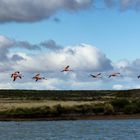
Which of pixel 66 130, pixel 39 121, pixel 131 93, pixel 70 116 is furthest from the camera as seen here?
pixel 131 93

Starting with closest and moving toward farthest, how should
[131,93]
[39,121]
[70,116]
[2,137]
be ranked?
[2,137] → [39,121] → [70,116] → [131,93]

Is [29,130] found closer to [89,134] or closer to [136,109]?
[89,134]

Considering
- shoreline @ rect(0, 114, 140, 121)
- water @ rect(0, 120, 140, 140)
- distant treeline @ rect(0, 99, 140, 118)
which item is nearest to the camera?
water @ rect(0, 120, 140, 140)

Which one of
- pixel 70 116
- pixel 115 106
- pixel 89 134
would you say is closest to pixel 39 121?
pixel 70 116

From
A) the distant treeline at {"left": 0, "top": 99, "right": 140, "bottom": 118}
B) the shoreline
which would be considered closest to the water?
the shoreline

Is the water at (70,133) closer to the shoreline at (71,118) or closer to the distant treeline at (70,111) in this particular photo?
the shoreline at (71,118)

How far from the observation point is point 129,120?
11288 cm

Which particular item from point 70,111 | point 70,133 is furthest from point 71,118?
point 70,133

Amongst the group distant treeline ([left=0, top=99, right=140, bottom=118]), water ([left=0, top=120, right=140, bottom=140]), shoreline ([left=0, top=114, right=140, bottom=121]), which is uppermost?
distant treeline ([left=0, top=99, right=140, bottom=118])

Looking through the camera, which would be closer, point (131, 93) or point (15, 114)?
point (15, 114)

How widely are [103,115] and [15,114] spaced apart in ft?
50.4

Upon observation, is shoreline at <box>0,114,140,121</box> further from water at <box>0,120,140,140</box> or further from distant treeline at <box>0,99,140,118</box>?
water at <box>0,120,140,140</box>

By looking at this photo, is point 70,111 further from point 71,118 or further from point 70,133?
point 70,133

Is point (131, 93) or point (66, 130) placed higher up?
point (131, 93)
